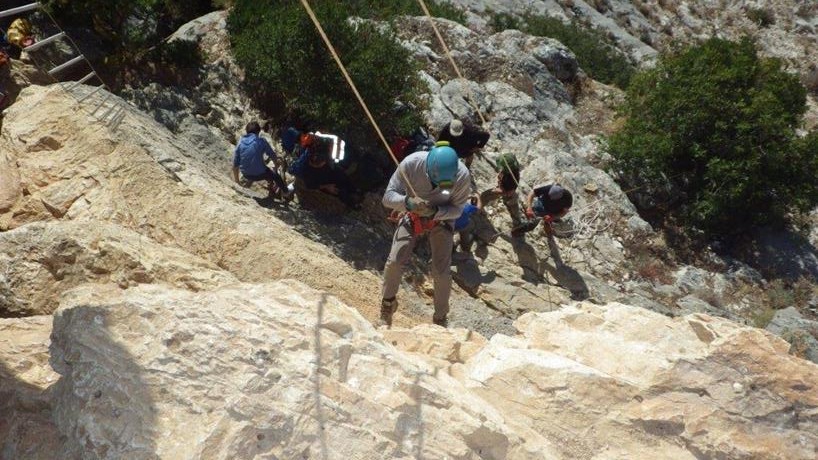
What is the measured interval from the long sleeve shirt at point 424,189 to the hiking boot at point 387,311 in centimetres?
123

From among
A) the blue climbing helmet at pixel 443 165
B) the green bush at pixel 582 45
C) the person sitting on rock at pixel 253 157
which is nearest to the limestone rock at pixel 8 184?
the person sitting on rock at pixel 253 157

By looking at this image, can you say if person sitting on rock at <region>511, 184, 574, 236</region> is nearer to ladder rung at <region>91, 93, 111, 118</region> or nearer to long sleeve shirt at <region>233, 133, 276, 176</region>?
long sleeve shirt at <region>233, 133, 276, 176</region>

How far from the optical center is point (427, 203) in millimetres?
6426

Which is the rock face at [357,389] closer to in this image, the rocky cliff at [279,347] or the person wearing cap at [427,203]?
the rocky cliff at [279,347]

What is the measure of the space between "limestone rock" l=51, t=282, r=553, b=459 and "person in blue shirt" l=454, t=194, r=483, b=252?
5.00 meters

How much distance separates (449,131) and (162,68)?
19.9 ft

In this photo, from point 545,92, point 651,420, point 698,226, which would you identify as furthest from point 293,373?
point 545,92

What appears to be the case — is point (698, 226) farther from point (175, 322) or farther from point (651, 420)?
point (175, 322)

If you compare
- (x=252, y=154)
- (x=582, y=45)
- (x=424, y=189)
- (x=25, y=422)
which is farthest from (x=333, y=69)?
(x=582, y=45)

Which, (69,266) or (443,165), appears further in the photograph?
(443,165)

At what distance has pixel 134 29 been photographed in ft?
38.6

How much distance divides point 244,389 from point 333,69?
732cm

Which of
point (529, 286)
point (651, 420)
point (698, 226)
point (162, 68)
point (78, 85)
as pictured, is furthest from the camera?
point (698, 226)

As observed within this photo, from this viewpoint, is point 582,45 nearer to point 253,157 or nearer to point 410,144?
point 410,144
